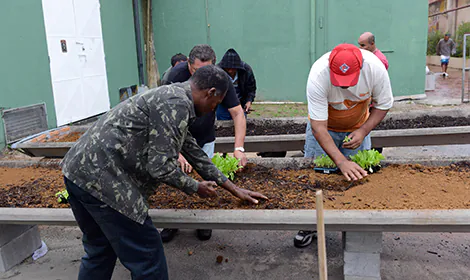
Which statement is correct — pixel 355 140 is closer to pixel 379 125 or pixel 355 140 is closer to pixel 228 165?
pixel 228 165

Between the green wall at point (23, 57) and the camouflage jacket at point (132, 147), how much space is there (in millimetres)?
5103

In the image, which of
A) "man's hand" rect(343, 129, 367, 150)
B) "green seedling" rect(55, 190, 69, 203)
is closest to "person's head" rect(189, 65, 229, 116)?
"man's hand" rect(343, 129, 367, 150)

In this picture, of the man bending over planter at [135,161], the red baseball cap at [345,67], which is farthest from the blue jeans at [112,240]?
the red baseball cap at [345,67]

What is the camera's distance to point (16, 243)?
3500 millimetres

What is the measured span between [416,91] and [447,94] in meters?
1.99

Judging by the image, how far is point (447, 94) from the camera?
1216 centimetres

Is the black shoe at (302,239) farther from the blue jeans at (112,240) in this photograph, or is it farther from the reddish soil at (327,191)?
the blue jeans at (112,240)

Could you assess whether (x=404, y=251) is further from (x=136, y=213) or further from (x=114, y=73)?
(x=114, y=73)

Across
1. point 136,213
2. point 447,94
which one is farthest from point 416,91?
point 136,213

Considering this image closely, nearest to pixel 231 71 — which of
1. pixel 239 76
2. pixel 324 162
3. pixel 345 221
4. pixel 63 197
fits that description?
pixel 239 76

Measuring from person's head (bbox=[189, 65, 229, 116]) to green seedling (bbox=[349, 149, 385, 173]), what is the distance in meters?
1.57

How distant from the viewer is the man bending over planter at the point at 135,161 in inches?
84.9

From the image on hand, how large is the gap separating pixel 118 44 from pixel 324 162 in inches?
296

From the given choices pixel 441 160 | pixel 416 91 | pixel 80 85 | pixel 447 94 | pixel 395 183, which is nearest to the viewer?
pixel 395 183
